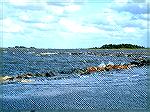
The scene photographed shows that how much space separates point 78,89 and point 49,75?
15197 mm

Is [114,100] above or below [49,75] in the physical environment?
above

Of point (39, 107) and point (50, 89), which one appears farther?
point (50, 89)

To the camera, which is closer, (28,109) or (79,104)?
(28,109)

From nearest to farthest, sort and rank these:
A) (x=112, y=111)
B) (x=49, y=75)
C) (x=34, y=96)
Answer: (x=112, y=111) < (x=34, y=96) < (x=49, y=75)

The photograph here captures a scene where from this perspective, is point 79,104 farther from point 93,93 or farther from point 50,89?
point 50,89

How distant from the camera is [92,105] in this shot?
24.8m

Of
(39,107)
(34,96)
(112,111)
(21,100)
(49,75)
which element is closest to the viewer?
(112,111)

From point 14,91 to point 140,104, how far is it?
37.8 feet

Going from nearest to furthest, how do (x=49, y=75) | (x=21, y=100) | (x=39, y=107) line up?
(x=39, y=107), (x=21, y=100), (x=49, y=75)

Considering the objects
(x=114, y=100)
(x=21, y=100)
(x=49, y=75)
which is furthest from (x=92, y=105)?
(x=49, y=75)

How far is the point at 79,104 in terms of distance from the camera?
83.1 feet

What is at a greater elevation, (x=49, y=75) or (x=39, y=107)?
(x=39, y=107)

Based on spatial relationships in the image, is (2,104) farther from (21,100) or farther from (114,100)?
(114,100)

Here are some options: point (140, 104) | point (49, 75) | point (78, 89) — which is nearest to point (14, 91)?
point (78, 89)
